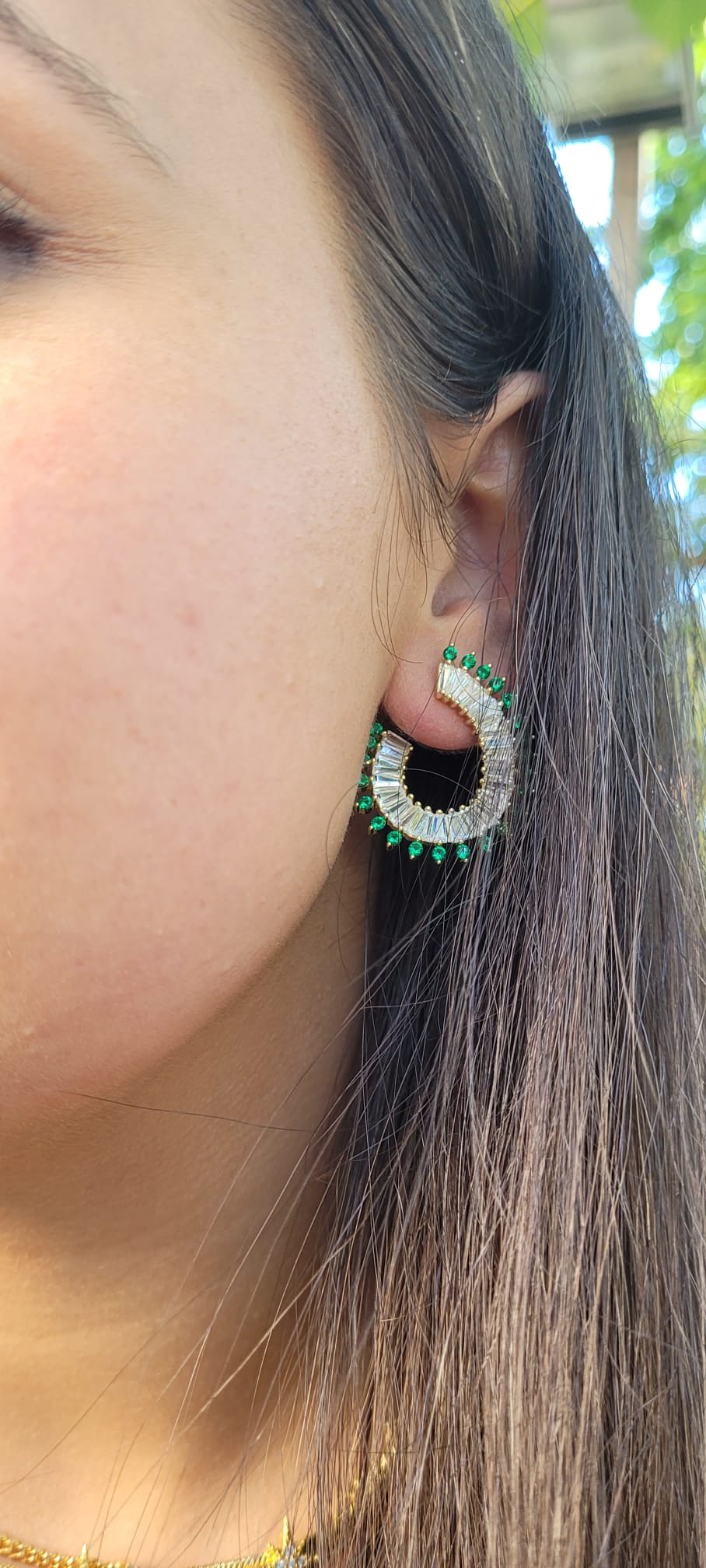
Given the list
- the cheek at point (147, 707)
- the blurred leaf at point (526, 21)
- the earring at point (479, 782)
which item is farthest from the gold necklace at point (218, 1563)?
the blurred leaf at point (526, 21)

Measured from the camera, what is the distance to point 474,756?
1.08 meters

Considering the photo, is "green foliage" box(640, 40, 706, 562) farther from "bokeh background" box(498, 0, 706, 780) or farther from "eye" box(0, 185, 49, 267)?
"eye" box(0, 185, 49, 267)

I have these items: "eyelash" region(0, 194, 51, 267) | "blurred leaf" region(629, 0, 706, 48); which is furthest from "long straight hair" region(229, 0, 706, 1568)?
"blurred leaf" region(629, 0, 706, 48)

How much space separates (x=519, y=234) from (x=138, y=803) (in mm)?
786

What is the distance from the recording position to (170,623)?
762mm

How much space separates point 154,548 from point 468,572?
1.36 feet

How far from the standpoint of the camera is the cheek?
0.74 metres

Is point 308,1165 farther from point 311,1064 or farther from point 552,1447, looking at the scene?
point 552,1447

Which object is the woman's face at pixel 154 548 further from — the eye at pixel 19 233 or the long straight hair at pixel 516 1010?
the long straight hair at pixel 516 1010

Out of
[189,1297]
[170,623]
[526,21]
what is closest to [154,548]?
[170,623]

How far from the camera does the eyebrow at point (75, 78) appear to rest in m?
0.72

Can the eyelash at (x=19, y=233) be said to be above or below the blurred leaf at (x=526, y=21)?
below

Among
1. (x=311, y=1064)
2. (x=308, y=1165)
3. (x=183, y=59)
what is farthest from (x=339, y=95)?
(x=308, y=1165)

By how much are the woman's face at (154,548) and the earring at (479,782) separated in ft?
0.39
